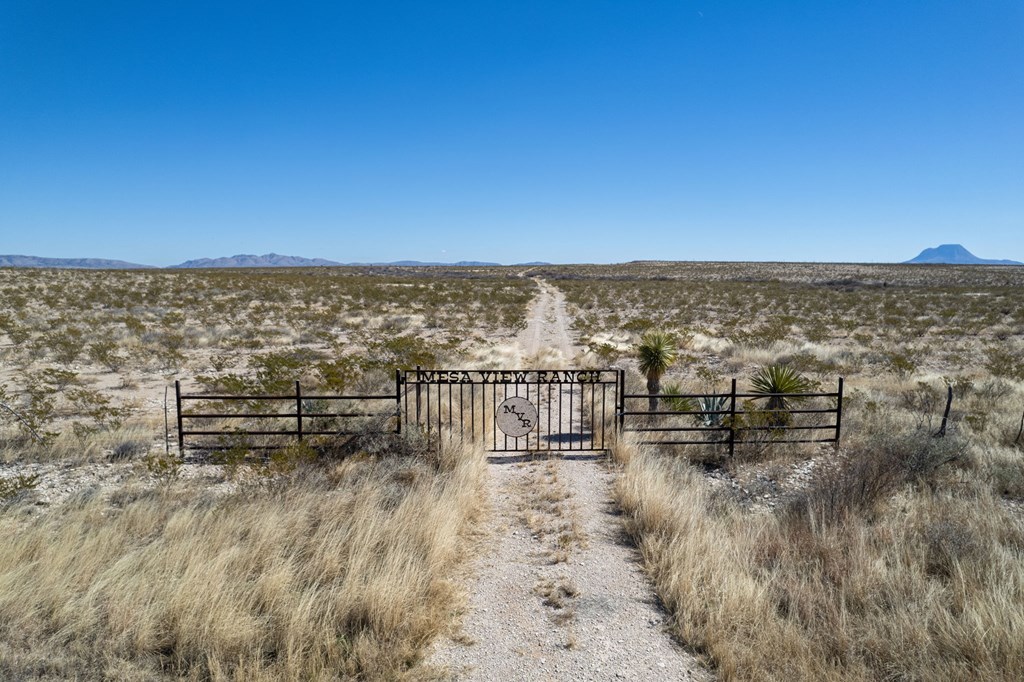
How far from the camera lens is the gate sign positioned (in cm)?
860

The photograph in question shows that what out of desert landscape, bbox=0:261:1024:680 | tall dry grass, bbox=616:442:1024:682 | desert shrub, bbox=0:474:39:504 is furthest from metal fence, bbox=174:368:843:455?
tall dry grass, bbox=616:442:1024:682

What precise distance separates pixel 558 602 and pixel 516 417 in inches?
167

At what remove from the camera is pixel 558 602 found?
15.4 feet

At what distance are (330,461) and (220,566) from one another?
3.23 metres

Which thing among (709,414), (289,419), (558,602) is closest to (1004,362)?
(709,414)

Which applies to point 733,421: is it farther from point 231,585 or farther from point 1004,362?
point 1004,362

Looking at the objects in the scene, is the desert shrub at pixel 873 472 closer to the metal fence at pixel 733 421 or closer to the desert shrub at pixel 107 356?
the metal fence at pixel 733 421

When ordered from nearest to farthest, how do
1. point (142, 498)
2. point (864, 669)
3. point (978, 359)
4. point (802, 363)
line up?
1. point (864, 669)
2. point (142, 498)
3. point (802, 363)
4. point (978, 359)

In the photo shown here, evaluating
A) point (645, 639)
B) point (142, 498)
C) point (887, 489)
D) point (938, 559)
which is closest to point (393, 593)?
point (645, 639)

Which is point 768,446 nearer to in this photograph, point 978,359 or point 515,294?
point 978,359

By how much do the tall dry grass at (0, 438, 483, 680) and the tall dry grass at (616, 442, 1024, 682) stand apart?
6.93 feet

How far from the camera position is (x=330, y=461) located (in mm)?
7883

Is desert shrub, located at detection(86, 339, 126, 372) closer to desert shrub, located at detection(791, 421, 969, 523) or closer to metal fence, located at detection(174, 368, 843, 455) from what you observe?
metal fence, located at detection(174, 368, 843, 455)

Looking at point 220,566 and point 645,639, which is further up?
point 220,566
